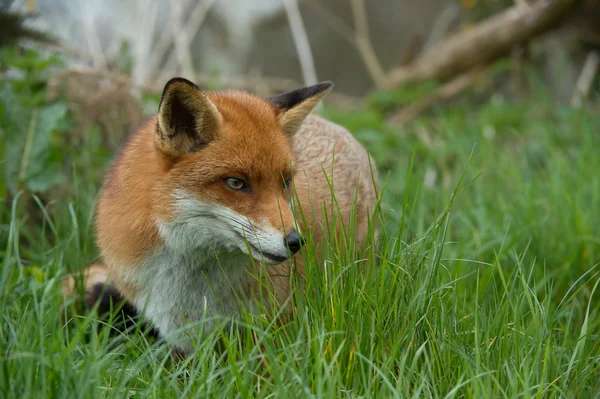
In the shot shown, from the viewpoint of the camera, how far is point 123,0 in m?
13.2

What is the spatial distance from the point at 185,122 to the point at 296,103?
0.75 metres

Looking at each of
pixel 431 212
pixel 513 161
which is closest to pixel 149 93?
pixel 431 212

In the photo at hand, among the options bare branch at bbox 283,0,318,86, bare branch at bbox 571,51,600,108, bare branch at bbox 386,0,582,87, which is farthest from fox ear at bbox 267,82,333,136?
bare branch at bbox 283,0,318,86

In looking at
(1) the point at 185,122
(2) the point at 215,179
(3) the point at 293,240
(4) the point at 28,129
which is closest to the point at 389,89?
(4) the point at 28,129

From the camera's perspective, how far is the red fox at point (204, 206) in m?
3.20

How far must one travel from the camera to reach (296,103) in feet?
12.5

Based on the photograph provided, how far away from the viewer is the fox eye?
325cm

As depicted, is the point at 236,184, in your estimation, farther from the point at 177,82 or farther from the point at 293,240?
the point at 177,82

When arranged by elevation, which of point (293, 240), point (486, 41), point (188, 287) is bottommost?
point (188, 287)

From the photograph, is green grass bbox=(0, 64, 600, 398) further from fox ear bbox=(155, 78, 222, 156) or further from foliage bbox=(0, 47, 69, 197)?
fox ear bbox=(155, 78, 222, 156)

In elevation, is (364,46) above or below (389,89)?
above

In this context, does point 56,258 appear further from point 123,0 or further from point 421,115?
point 123,0

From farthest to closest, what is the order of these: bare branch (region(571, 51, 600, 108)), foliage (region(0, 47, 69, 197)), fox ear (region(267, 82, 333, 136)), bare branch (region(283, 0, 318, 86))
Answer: bare branch (region(283, 0, 318, 86)), bare branch (region(571, 51, 600, 108)), foliage (region(0, 47, 69, 197)), fox ear (region(267, 82, 333, 136))

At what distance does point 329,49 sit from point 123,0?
5.08m
